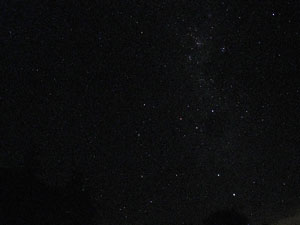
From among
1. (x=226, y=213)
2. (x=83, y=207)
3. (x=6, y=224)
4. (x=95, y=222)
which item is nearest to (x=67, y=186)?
(x=83, y=207)

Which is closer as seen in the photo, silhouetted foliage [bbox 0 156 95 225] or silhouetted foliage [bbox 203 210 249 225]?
silhouetted foliage [bbox 0 156 95 225]

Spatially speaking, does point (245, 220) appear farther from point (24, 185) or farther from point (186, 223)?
point (24, 185)

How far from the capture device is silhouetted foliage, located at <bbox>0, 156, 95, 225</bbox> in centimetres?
2047

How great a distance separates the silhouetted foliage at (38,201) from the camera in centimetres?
2047

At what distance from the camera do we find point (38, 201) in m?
22.2

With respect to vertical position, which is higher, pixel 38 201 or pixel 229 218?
pixel 38 201

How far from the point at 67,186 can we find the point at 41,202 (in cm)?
288

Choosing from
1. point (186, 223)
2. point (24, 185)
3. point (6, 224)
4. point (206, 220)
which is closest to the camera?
point (6, 224)

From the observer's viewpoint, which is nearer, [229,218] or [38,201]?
[38,201]

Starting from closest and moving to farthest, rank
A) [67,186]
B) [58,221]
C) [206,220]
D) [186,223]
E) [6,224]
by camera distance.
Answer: [6,224] → [58,221] → [67,186] → [186,223] → [206,220]

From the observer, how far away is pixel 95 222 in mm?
26359

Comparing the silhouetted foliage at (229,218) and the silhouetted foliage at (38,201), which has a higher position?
the silhouetted foliage at (38,201)

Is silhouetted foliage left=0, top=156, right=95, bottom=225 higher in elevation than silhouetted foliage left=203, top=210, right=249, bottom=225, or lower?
higher

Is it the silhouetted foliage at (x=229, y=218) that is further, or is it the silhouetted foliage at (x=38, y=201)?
the silhouetted foliage at (x=229, y=218)
